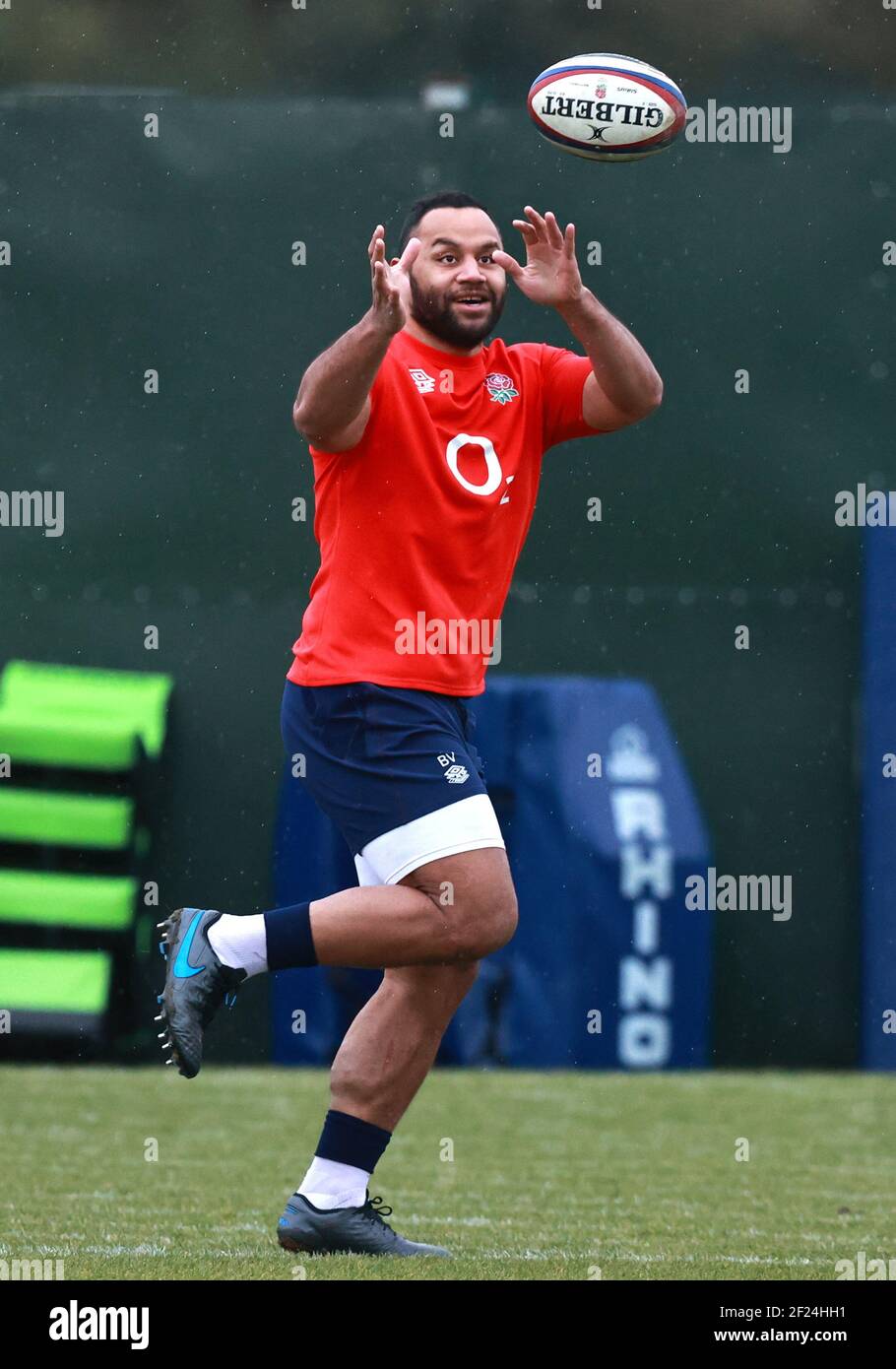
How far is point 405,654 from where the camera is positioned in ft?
14.5

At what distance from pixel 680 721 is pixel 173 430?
237 centimetres

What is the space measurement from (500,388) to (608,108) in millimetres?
918

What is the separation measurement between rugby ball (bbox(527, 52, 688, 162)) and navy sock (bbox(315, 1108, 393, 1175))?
2.34 meters

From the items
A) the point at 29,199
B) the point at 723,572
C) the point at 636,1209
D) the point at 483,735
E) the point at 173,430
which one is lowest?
the point at 636,1209

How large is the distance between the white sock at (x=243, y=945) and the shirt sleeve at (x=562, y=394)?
1282 millimetres

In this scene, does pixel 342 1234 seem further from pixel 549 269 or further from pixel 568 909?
pixel 568 909

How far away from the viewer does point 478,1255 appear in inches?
174

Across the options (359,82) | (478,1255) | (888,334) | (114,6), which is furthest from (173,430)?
(359,82)

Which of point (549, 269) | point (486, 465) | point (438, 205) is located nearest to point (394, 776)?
point (486, 465)

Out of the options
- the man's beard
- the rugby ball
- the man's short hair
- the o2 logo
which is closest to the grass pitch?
the o2 logo

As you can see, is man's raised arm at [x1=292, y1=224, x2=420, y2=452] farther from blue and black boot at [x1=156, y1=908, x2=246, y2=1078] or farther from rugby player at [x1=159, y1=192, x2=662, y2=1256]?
blue and black boot at [x1=156, y1=908, x2=246, y2=1078]

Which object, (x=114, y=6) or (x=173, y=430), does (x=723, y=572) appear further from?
(x=114, y=6)

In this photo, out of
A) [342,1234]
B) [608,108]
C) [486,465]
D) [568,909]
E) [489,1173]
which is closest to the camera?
[342,1234]

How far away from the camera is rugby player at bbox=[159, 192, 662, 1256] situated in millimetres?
4246
